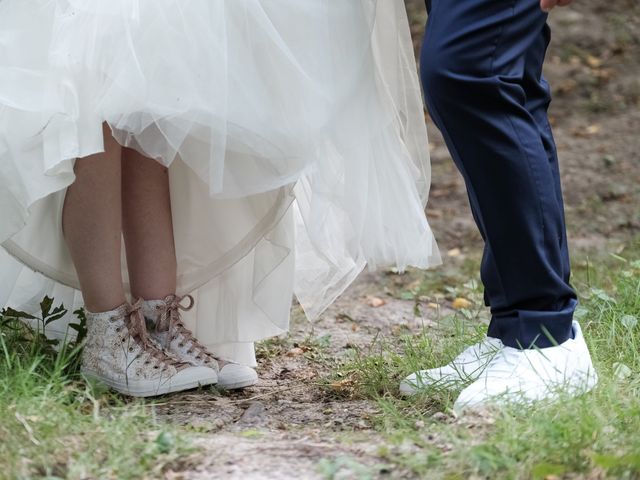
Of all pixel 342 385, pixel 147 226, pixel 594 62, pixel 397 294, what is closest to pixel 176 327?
pixel 147 226

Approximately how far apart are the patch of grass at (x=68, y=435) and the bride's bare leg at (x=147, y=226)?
0.32 metres

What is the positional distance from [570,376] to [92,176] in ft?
3.64

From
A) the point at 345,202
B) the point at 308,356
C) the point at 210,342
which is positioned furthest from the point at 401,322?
the point at 345,202

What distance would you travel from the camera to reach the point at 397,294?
12.2ft

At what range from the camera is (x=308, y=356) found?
2906 millimetres

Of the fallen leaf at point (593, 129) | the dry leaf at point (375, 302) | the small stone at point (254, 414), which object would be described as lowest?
the dry leaf at point (375, 302)

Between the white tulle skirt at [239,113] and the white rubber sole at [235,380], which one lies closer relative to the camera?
the white tulle skirt at [239,113]

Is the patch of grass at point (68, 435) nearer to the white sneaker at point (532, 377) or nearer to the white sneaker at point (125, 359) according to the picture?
the white sneaker at point (125, 359)

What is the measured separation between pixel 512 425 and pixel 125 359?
0.92 metres

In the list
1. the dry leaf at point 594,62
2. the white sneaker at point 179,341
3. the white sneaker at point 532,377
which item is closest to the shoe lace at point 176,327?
the white sneaker at point 179,341

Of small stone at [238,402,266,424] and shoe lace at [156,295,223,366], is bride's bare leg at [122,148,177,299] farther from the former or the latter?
small stone at [238,402,266,424]

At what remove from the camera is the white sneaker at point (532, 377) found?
205 cm

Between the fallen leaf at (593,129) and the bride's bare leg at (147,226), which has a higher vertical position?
the bride's bare leg at (147,226)

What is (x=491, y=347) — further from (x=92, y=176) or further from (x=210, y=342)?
(x=92, y=176)
